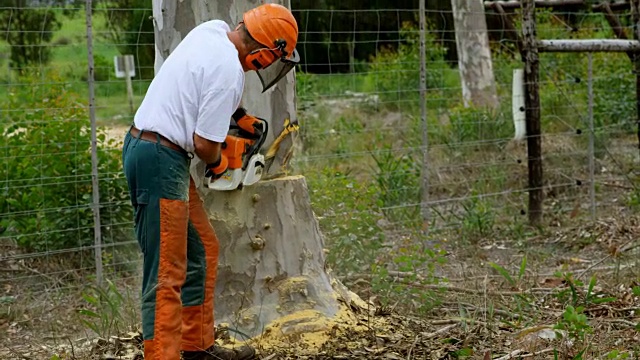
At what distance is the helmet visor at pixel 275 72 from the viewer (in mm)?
5266

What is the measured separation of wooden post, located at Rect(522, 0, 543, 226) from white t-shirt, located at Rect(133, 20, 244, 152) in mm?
4783

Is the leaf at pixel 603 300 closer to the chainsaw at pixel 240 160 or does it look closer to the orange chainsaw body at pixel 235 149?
the chainsaw at pixel 240 160

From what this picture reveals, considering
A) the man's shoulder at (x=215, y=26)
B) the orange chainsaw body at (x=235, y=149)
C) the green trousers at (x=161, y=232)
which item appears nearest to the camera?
the green trousers at (x=161, y=232)

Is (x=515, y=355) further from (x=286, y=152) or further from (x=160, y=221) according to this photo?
(x=160, y=221)

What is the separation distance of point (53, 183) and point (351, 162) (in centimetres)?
483

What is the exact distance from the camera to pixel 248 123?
211 inches

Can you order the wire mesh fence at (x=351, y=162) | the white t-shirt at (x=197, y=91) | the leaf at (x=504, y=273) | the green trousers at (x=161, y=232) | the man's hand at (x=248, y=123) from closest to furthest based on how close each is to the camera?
the white t-shirt at (x=197, y=91) < the green trousers at (x=161, y=232) < the man's hand at (x=248, y=123) < the leaf at (x=504, y=273) < the wire mesh fence at (x=351, y=162)

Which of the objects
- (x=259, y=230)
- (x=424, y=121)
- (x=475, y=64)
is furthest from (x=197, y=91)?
(x=475, y=64)

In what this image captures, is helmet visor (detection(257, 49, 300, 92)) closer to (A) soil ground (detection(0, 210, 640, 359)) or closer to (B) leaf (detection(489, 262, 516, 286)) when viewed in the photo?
(A) soil ground (detection(0, 210, 640, 359))

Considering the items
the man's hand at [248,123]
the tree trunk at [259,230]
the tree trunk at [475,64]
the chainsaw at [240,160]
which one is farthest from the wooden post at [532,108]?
the tree trunk at [475,64]

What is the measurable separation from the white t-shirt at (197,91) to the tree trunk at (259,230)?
2.41 ft

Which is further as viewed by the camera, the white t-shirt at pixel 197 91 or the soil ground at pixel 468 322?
the soil ground at pixel 468 322

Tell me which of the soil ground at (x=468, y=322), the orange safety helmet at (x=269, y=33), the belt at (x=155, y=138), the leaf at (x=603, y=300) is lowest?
the soil ground at (x=468, y=322)

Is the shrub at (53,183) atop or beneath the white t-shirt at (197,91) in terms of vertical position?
beneath
